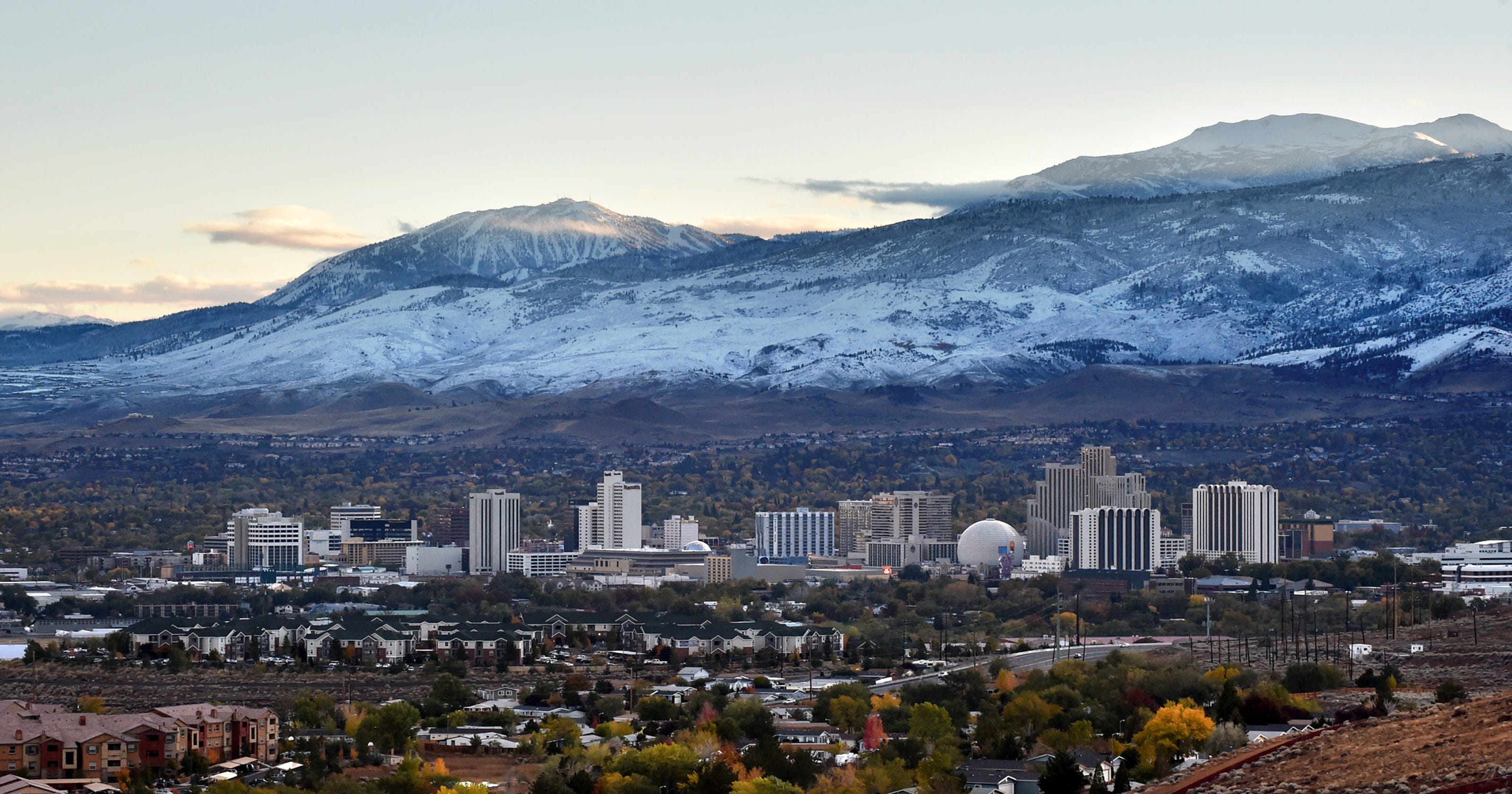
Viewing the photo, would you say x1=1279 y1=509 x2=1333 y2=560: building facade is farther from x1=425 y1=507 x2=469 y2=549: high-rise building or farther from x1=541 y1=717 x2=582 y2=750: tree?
x1=541 y1=717 x2=582 y2=750: tree

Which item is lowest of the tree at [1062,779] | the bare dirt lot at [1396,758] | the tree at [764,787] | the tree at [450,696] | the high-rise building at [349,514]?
the tree at [450,696]

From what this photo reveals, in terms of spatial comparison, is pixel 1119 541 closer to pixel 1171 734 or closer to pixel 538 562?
pixel 538 562

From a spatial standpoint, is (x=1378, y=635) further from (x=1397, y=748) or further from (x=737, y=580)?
(x=737, y=580)

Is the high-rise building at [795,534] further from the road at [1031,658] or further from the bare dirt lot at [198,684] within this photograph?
the bare dirt lot at [198,684]

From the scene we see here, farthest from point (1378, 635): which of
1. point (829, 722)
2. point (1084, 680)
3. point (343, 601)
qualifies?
point (343, 601)

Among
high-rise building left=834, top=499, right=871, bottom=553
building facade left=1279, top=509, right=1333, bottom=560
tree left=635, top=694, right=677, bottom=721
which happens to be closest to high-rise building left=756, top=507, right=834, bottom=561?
high-rise building left=834, top=499, right=871, bottom=553

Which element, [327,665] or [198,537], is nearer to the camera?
[327,665]

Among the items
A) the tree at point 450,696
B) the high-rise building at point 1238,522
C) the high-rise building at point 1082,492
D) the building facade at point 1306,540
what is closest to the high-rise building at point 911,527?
the high-rise building at point 1082,492
